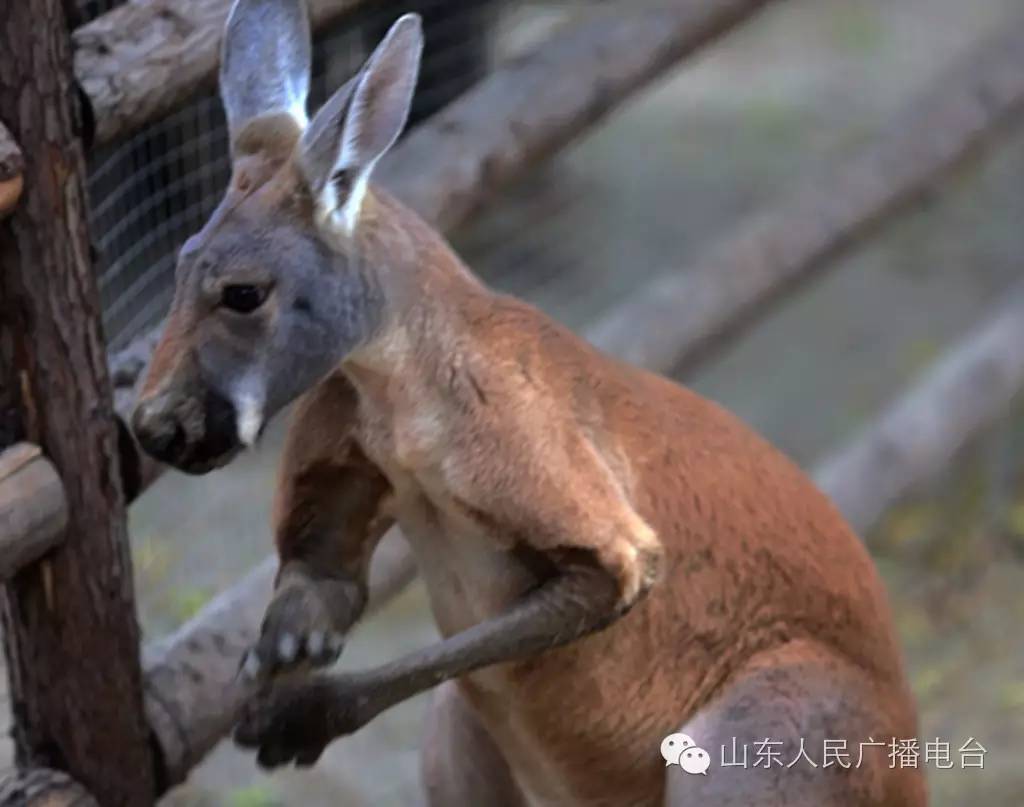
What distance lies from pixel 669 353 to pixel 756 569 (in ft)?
3.89

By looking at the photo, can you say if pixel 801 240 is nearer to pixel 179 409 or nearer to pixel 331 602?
pixel 331 602

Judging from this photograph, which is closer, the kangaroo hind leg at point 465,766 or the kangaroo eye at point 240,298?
the kangaroo eye at point 240,298

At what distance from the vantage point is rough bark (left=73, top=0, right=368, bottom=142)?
6.73 feet

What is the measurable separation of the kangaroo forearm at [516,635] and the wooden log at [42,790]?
632 millimetres

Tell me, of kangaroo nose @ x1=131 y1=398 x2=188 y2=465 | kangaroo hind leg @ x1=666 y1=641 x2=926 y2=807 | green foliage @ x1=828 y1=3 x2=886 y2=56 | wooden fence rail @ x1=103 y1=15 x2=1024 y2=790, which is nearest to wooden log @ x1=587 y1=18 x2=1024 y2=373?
wooden fence rail @ x1=103 y1=15 x2=1024 y2=790

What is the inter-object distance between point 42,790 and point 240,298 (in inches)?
35.8

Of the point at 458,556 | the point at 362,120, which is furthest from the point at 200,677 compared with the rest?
the point at 362,120

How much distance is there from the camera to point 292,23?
1847 millimetres

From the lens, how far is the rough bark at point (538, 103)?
2717mm

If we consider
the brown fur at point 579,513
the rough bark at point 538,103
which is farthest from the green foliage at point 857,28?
the brown fur at point 579,513

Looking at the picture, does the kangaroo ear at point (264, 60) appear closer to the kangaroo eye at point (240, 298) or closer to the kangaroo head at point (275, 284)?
the kangaroo head at point (275, 284)

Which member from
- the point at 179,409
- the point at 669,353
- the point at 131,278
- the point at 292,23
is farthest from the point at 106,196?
the point at 179,409

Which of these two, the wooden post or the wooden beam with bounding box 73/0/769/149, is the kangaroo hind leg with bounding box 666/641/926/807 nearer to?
the wooden post

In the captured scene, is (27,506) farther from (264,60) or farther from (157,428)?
(264,60)
